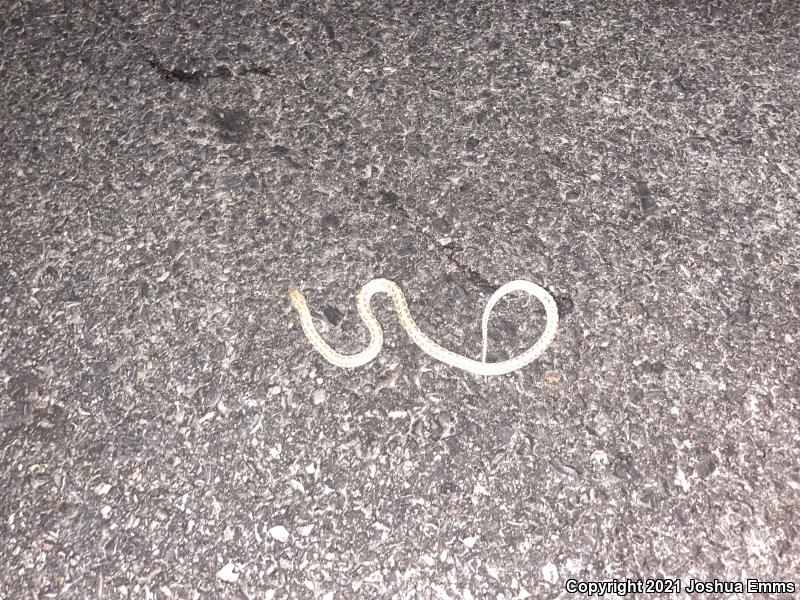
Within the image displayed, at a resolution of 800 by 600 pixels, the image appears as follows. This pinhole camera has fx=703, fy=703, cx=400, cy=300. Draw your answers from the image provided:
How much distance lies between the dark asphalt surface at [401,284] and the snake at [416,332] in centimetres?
4

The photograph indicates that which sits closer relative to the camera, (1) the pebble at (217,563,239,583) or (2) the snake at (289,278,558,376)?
(1) the pebble at (217,563,239,583)

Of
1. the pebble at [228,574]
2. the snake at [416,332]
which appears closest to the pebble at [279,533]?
the pebble at [228,574]

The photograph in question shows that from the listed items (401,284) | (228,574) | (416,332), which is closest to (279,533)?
(228,574)

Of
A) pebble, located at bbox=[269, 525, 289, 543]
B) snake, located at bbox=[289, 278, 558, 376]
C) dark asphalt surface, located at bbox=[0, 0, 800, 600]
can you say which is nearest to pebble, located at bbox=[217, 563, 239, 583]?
dark asphalt surface, located at bbox=[0, 0, 800, 600]

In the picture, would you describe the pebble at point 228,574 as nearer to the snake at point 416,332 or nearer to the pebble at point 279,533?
the pebble at point 279,533

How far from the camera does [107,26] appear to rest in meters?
3.51

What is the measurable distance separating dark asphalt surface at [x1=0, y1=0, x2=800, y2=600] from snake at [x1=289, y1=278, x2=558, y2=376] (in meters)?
0.04

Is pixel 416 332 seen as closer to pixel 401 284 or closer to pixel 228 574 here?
pixel 401 284

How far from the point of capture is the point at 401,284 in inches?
109

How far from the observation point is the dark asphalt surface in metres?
2.30

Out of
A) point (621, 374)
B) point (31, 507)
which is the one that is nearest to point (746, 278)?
point (621, 374)

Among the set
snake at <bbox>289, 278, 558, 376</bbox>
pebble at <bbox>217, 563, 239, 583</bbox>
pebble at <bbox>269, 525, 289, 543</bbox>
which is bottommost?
pebble at <bbox>217, 563, 239, 583</bbox>

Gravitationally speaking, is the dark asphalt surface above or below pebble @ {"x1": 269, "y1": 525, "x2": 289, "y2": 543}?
above

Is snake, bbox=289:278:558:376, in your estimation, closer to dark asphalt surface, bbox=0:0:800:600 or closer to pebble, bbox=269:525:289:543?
dark asphalt surface, bbox=0:0:800:600
